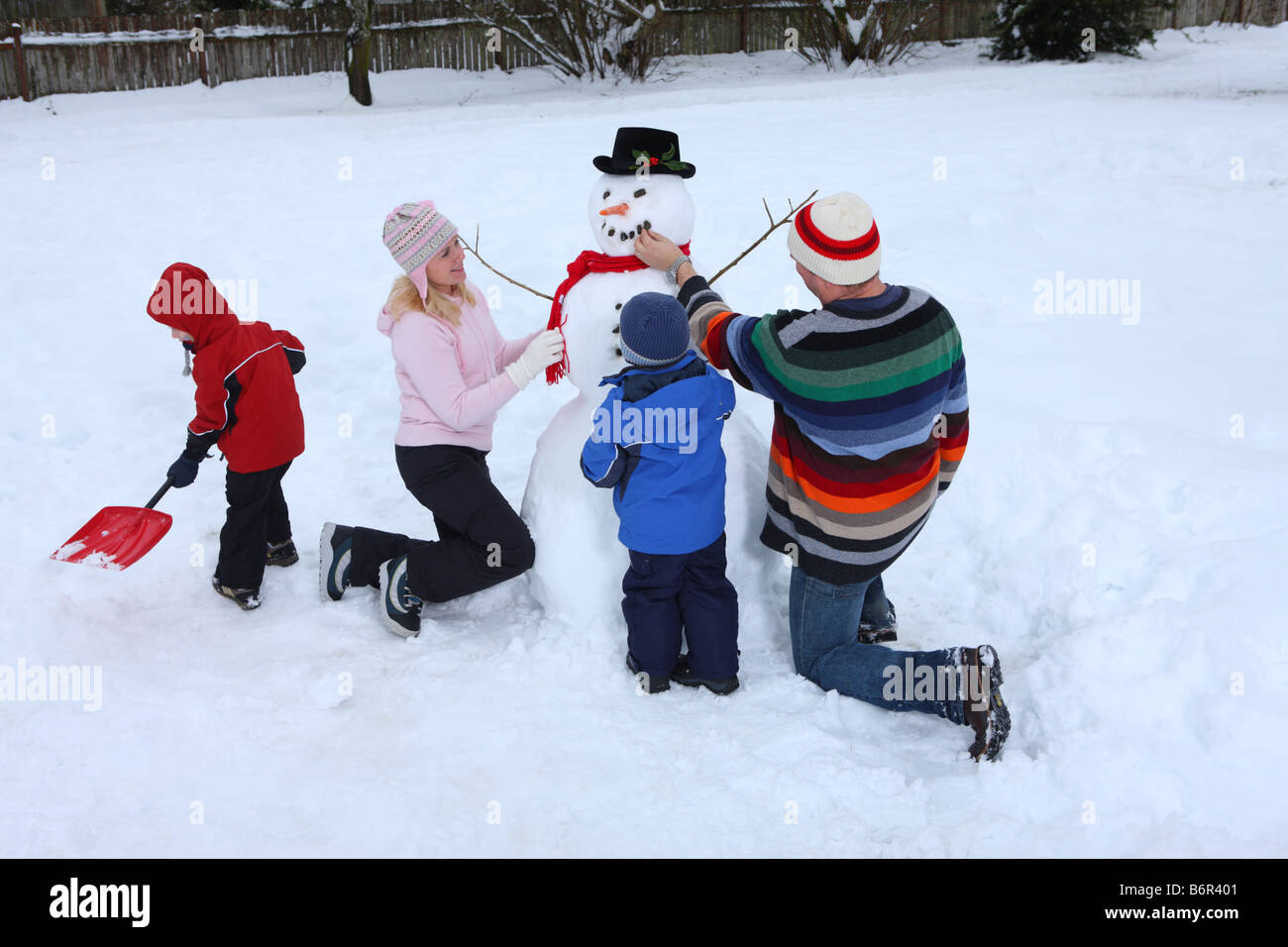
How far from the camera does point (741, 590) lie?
3.44 meters

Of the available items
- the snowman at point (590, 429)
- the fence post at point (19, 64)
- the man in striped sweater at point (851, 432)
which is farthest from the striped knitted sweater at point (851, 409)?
the fence post at point (19, 64)

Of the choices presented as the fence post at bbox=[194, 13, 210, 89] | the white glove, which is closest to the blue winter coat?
the white glove

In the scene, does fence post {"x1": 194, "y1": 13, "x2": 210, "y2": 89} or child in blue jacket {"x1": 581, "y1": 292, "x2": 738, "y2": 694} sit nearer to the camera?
child in blue jacket {"x1": 581, "y1": 292, "x2": 738, "y2": 694}

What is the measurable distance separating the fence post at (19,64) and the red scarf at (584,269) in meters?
14.0

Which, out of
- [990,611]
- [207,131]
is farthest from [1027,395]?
[207,131]

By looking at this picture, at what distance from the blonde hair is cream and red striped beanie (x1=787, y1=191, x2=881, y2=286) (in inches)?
46.2

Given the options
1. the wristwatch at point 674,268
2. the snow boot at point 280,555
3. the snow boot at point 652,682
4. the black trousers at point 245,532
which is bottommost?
the snow boot at point 652,682

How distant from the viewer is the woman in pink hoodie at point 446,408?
332 centimetres

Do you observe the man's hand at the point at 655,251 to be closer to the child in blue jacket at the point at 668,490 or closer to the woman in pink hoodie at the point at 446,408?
the child in blue jacket at the point at 668,490

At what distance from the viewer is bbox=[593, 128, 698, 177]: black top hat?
10.6 feet

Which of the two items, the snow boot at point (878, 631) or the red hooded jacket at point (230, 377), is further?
the red hooded jacket at point (230, 377)

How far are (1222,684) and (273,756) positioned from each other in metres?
2.58

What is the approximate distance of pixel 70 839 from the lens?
258 cm

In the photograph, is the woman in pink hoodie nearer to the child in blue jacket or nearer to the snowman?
the snowman
